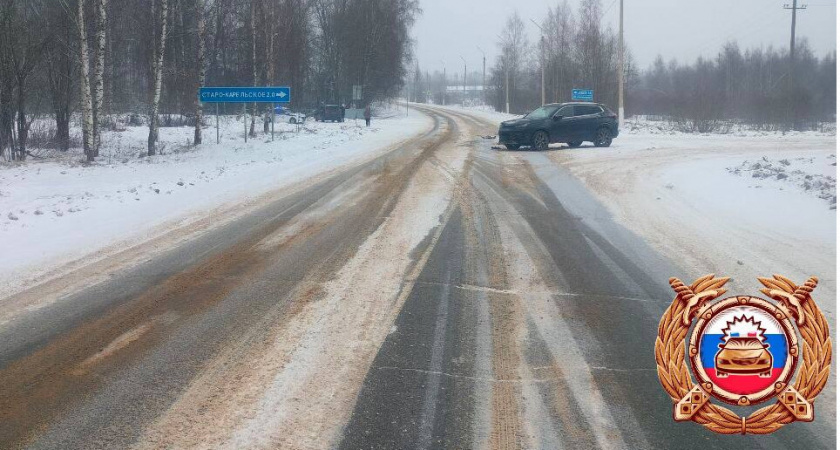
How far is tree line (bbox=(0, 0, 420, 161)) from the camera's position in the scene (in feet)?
73.3

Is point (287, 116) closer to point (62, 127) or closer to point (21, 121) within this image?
point (62, 127)

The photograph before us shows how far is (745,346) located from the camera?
308cm

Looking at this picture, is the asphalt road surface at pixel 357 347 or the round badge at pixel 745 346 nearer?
the round badge at pixel 745 346

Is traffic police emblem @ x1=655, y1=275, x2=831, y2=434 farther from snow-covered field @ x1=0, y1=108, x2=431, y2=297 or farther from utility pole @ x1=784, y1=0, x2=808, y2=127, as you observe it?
utility pole @ x1=784, y1=0, x2=808, y2=127

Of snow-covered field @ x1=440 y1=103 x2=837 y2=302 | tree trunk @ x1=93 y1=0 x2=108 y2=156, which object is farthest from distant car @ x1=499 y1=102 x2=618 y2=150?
tree trunk @ x1=93 y1=0 x2=108 y2=156

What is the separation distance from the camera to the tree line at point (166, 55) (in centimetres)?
2233

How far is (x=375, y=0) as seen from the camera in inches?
2411

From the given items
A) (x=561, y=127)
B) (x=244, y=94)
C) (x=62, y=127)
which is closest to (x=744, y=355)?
(x=561, y=127)

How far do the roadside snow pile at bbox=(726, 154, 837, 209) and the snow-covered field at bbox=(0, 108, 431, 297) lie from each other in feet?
31.2

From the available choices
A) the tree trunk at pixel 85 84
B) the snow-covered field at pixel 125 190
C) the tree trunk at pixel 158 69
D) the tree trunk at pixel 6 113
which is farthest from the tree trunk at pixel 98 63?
the tree trunk at pixel 6 113

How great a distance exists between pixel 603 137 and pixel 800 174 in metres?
11.0

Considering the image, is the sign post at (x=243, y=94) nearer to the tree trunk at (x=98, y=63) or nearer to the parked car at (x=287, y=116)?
the tree trunk at (x=98, y=63)

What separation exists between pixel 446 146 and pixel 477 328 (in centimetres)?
1936

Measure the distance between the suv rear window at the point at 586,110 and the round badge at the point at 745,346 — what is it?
69.6ft
